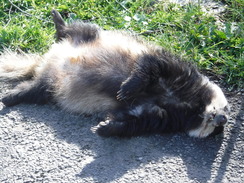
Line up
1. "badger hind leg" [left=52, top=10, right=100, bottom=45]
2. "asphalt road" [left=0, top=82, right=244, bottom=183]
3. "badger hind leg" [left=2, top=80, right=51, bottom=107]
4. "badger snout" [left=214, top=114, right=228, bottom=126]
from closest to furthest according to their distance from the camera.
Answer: "asphalt road" [left=0, top=82, right=244, bottom=183] < "badger snout" [left=214, top=114, right=228, bottom=126] < "badger hind leg" [left=2, top=80, right=51, bottom=107] < "badger hind leg" [left=52, top=10, right=100, bottom=45]

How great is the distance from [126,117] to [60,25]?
173 centimetres

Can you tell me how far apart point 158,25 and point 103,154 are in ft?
7.53

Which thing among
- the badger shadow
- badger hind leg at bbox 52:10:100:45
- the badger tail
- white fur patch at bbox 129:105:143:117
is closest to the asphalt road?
the badger shadow

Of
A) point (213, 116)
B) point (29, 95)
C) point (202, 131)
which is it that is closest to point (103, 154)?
point (202, 131)

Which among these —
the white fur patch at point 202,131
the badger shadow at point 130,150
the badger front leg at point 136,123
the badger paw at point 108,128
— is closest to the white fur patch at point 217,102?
the white fur patch at point 202,131

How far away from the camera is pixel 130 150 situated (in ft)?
12.9

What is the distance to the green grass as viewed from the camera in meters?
5.04

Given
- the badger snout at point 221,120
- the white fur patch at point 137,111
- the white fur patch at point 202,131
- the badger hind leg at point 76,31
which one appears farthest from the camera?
the badger hind leg at point 76,31

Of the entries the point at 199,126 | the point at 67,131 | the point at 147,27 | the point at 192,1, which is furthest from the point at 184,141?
the point at 192,1

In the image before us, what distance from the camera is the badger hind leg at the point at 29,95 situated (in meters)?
4.59

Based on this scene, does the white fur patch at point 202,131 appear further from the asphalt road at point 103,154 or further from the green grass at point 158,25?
the green grass at point 158,25

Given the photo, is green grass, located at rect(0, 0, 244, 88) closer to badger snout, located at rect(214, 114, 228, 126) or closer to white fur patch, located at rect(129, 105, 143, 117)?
badger snout, located at rect(214, 114, 228, 126)

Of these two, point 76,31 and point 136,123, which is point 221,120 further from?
point 76,31

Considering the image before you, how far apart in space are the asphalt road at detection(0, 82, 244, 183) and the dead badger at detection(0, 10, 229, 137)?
0.48 feet
